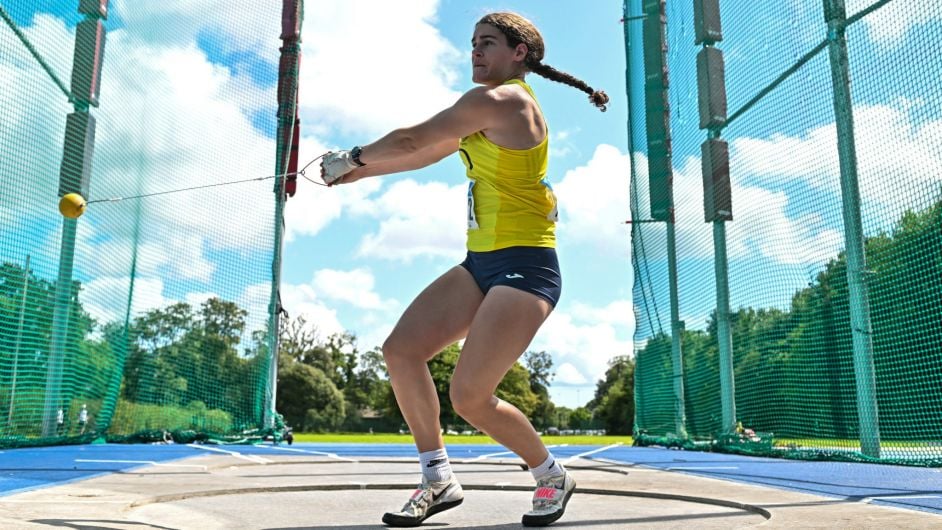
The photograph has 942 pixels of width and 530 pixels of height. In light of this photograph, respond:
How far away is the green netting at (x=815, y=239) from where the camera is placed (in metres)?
6.18

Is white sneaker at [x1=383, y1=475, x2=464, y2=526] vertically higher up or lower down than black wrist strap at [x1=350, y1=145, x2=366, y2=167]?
lower down

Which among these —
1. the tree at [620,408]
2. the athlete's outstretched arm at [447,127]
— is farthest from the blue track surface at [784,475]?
the tree at [620,408]

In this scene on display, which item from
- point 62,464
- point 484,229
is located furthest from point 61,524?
point 62,464

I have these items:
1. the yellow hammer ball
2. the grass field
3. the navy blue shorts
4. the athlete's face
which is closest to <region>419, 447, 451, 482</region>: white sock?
the navy blue shorts

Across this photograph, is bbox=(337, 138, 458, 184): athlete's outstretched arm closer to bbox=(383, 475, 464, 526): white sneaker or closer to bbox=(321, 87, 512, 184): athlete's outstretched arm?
bbox=(321, 87, 512, 184): athlete's outstretched arm

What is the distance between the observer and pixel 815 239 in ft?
23.5

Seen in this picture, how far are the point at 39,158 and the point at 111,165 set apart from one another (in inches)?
49.8

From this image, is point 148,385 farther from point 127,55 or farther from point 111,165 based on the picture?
point 127,55

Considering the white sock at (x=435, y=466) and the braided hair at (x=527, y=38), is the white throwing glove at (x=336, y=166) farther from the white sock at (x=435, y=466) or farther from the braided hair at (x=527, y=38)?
the white sock at (x=435, y=466)

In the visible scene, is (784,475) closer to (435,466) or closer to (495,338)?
(435,466)

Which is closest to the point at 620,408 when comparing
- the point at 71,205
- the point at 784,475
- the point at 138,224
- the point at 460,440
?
the point at 460,440

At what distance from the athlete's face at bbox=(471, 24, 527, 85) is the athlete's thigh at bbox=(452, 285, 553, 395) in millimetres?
778

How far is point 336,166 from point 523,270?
74 cm

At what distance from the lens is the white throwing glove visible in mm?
2819
